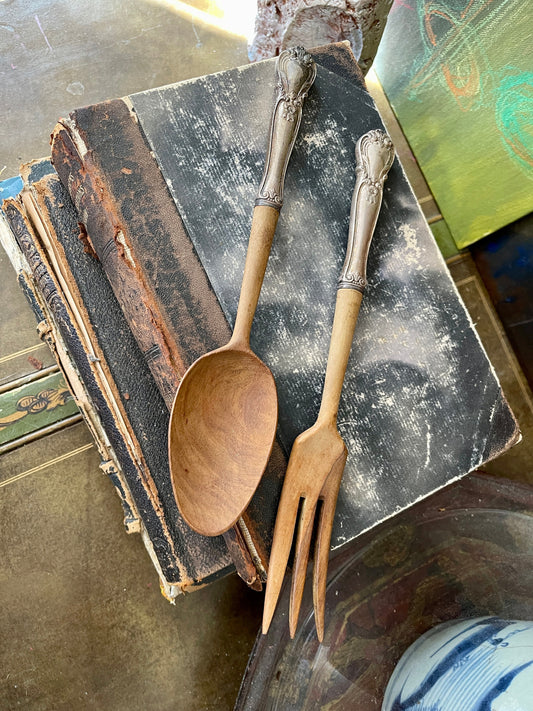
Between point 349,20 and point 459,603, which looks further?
point 349,20

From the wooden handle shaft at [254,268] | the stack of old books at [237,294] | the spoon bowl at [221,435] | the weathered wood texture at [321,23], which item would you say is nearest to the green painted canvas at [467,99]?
the weathered wood texture at [321,23]

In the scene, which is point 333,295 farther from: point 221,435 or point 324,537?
point 324,537

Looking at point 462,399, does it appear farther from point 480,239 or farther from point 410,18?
point 410,18

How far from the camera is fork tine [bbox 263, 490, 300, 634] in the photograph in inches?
42.9

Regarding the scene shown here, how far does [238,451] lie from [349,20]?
4.33 ft

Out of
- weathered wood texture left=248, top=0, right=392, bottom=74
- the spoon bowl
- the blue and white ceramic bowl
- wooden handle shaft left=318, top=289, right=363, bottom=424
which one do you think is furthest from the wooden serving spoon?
weathered wood texture left=248, top=0, right=392, bottom=74

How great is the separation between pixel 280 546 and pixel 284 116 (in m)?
0.94

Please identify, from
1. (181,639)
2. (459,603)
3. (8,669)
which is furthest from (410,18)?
(8,669)

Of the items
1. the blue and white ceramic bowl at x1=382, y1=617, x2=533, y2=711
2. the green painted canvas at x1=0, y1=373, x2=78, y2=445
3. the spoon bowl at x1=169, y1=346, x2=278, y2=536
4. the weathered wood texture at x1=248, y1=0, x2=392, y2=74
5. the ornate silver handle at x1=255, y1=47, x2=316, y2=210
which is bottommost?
the blue and white ceramic bowl at x1=382, y1=617, x2=533, y2=711

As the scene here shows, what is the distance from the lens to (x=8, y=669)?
162 cm

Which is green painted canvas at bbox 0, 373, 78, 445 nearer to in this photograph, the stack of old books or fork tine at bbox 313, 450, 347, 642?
the stack of old books

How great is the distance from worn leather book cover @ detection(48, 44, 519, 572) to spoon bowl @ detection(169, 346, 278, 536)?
77 millimetres

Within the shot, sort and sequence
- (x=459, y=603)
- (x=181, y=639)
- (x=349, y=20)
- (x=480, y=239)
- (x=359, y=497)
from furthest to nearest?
(x=480, y=239), (x=181, y=639), (x=349, y=20), (x=459, y=603), (x=359, y=497)

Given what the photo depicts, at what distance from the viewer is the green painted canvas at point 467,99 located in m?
1.48
